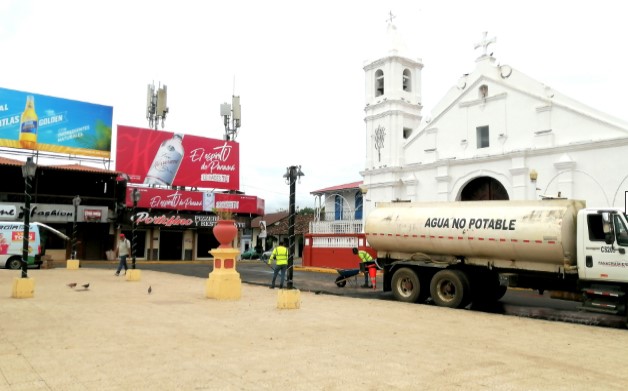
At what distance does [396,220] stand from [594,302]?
566 centimetres

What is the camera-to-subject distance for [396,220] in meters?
15.3

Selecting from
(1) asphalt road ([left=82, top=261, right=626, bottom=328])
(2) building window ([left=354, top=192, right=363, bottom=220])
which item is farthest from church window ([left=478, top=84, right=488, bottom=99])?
(1) asphalt road ([left=82, top=261, right=626, bottom=328])

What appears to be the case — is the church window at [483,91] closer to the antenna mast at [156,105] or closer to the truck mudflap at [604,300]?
the truck mudflap at [604,300]

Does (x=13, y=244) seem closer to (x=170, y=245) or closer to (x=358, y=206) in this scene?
(x=170, y=245)

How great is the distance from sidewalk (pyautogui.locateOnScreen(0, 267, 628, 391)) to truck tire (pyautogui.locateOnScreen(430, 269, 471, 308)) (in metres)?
0.92

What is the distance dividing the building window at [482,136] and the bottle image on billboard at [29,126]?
28903 mm

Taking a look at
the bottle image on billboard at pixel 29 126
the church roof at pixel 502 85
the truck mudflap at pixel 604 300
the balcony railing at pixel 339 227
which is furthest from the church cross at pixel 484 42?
the bottle image on billboard at pixel 29 126

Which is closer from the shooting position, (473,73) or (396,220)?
(396,220)

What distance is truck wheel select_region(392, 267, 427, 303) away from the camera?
14.5 m

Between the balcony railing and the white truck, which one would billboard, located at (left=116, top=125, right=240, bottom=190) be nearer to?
the balcony railing

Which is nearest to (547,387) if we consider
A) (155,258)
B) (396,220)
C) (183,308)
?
(183,308)

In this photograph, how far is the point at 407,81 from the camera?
1337 inches

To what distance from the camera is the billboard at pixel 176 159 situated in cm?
3944

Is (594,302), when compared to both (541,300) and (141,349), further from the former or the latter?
(141,349)
